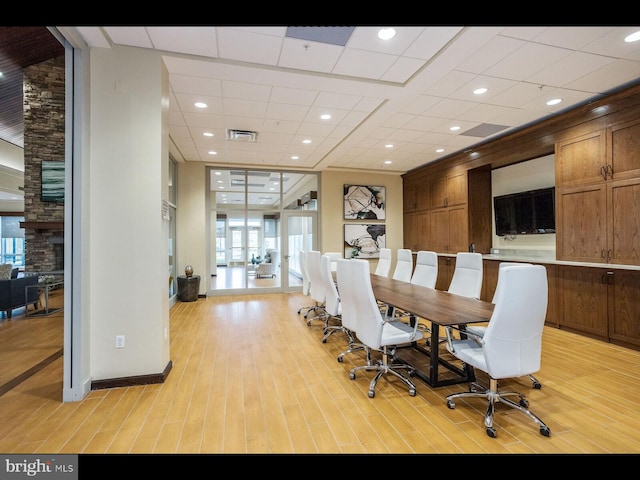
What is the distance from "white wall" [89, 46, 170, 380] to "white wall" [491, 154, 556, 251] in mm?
5893

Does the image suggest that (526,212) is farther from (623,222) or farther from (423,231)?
(423,231)

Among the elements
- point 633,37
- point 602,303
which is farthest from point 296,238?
point 633,37

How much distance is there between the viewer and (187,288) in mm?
6480

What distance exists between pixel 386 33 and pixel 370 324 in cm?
257

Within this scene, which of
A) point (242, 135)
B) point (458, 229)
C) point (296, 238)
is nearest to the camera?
point (242, 135)

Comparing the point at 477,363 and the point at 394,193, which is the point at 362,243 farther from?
the point at 477,363

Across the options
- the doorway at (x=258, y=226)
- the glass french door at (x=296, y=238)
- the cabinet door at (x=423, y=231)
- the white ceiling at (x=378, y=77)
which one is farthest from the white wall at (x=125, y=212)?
the cabinet door at (x=423, y=231)

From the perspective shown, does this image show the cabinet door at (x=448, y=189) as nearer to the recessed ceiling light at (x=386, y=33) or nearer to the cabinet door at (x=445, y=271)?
the cabinet door at (x=445, y=271)

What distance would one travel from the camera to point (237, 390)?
2.63m

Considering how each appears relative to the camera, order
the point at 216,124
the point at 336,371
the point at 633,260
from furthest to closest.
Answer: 1. the point at 216,124
2. the point at 633,260
3. the point at 336,371

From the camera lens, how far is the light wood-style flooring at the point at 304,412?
188cm

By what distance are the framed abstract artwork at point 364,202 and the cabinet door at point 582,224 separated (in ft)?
13.7
